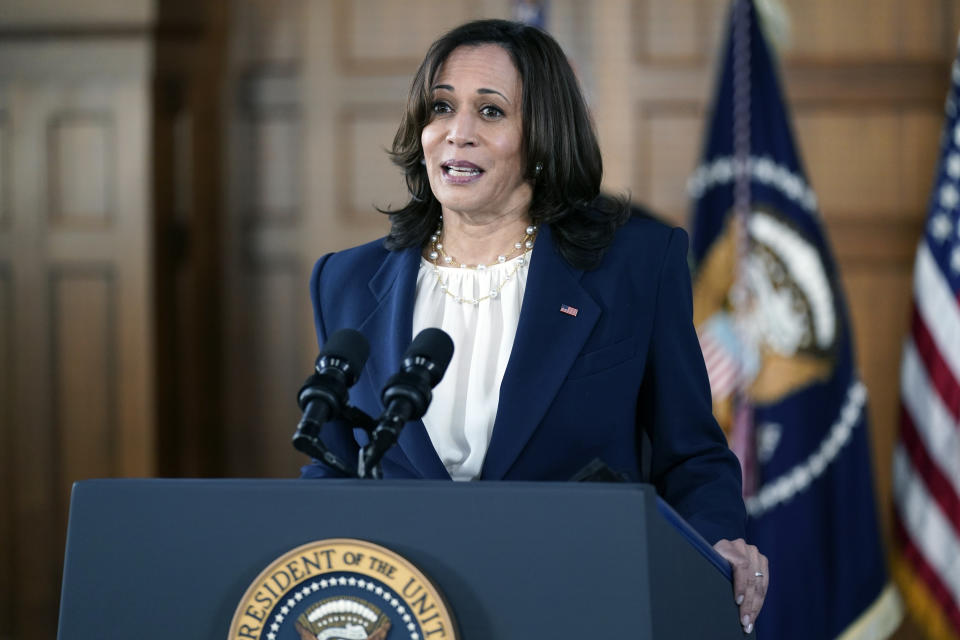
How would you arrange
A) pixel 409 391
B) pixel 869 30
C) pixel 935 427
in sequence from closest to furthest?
pixel 409 391 < pixel 935 427 < pixel 869 30

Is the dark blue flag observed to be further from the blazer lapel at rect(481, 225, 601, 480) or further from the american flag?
the blazer lapel at rect(481, 225, 601, 480)

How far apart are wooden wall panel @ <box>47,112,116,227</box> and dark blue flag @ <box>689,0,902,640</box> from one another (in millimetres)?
2320

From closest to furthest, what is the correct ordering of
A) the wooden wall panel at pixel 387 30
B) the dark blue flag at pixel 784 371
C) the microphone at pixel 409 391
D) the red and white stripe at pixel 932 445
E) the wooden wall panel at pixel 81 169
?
the microphone at pixel 409 391 < the red and white stripe at pixel 932 445 < the dark blue flag at pixel 784 371 < the wooden wall panel at pixel 81 169 < the wooden wall panel at pixel 387 30

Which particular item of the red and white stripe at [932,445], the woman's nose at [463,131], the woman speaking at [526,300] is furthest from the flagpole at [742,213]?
the woman's nose at [463,131]

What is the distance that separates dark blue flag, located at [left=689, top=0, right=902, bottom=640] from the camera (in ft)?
12.1

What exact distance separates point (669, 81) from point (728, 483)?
311cm

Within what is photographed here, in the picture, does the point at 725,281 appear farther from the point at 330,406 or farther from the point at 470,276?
the point at 330,406

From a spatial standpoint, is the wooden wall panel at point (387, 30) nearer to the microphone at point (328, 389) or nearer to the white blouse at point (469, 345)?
the white blouse at point (469, 345)

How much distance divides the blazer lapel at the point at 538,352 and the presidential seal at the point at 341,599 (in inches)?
20.2

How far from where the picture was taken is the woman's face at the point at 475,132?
1675 mm

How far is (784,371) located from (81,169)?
2807mm

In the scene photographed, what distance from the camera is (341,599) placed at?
41.3 inches

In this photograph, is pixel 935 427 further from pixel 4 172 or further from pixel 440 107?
pixel 4 172

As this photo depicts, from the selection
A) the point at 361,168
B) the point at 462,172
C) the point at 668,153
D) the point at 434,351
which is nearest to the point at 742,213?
the point at 668,153
